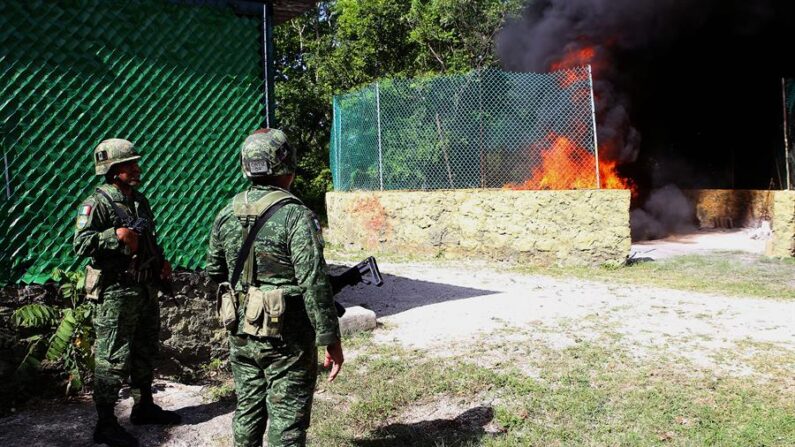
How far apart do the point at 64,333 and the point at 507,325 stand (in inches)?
158

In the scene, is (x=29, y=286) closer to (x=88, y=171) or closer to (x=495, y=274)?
(x=88, y=171)

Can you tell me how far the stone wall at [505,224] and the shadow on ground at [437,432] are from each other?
6.51 metres

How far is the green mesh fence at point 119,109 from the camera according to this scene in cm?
441

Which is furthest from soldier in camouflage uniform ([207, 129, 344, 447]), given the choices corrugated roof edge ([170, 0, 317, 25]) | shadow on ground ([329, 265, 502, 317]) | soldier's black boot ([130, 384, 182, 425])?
shadow on ground ([329, 265, 502, 317])

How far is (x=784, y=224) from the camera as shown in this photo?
10367 millimetres

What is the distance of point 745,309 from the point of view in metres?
7.16

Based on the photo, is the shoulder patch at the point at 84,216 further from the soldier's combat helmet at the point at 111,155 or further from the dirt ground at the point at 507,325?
the dirt ground at the point at 507,325

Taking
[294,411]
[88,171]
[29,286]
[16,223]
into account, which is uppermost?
[88,171]

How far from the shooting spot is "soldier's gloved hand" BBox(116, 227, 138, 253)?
150 inches

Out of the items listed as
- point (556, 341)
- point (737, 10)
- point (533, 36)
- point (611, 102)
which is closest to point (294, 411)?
point (556, 341)

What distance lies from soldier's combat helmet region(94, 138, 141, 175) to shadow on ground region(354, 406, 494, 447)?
2.25 meters

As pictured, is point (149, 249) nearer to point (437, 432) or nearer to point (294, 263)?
point (294, 263)

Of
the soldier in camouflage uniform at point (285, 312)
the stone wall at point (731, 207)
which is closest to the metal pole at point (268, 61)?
the soldier in camouflage uniform at point (285, 312)

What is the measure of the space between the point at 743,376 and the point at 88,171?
507 centimetres
